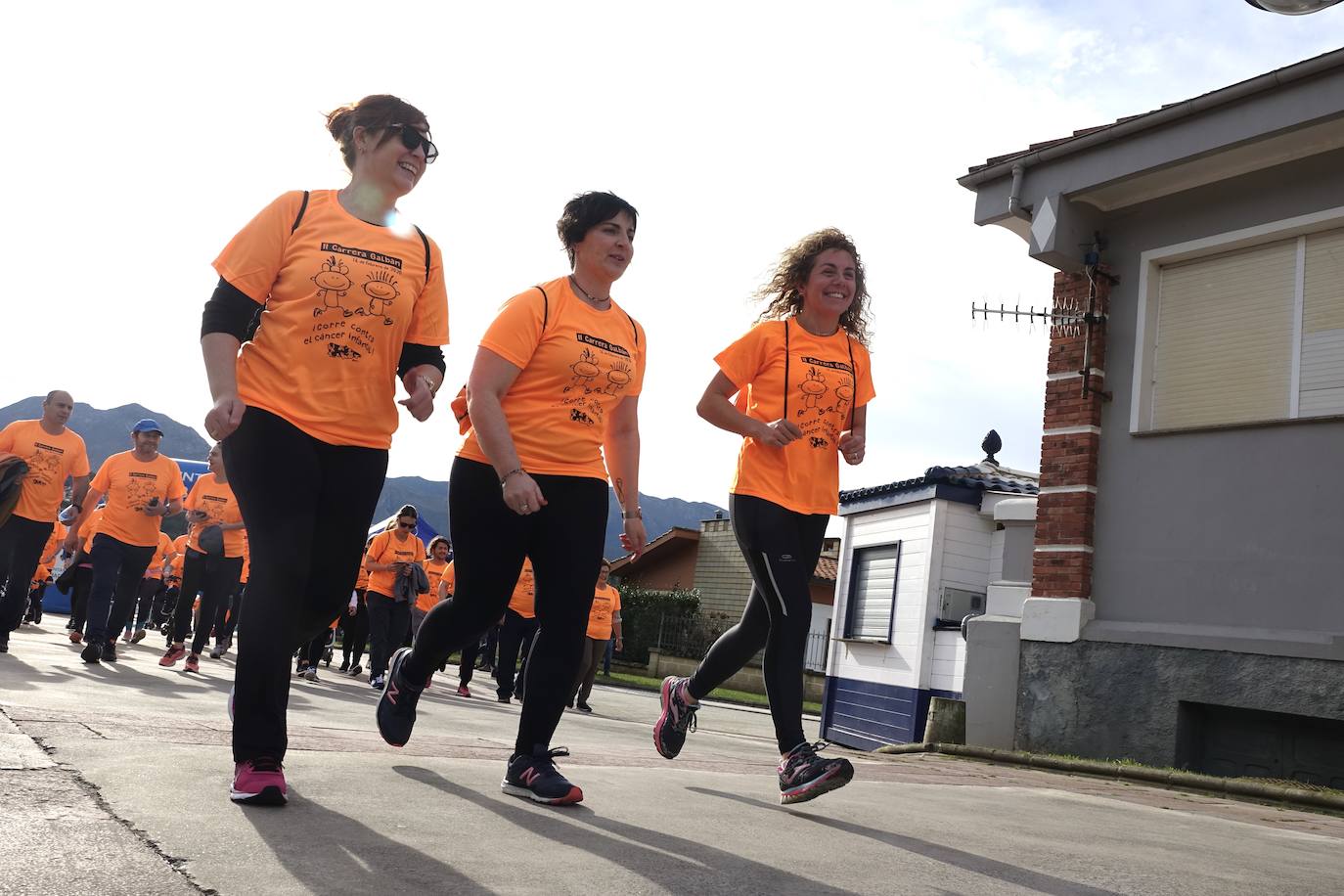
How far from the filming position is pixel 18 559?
9.77 m

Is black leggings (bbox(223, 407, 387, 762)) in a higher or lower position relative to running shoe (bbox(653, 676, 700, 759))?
higher

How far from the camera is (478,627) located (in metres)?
4.15

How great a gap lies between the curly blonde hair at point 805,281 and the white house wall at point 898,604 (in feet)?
39.1

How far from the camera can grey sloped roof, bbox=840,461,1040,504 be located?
17.1 meters

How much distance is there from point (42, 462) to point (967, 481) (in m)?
11.9

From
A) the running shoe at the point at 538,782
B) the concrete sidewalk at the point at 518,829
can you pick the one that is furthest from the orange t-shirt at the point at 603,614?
the running shoe at the point at 538,782

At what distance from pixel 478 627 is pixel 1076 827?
7.42 feet

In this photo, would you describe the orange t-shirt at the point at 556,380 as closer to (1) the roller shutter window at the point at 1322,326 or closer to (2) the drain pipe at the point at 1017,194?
(1) the roller shutter window at the point at 1322,326

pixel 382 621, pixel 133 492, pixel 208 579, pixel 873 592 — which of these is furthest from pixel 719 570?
pixel 133 492

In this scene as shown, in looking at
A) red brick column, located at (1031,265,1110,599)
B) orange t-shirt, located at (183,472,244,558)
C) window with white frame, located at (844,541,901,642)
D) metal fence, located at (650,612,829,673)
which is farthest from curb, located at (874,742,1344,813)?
metal fence, located at (650,612,829,673)

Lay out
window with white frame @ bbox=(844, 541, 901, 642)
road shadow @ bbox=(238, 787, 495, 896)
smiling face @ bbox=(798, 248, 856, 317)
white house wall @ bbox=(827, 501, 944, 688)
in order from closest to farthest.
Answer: road shadow @ bbox=(238, 787, 495, 896)
smiling face @ bbox=(798, 248, 856, 317)
white house wall @ bbox=(827, 501, 944, 688)
window with white frame @ bbox=(844, 541, 901, 642)

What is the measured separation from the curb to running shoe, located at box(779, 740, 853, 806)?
4.36 meters

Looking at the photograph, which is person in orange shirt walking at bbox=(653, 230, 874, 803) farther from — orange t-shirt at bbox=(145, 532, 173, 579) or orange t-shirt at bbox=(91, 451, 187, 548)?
orange t-shirt at bbox=(145, 532, 173, 579)

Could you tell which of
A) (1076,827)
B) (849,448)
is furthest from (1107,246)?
(1076,827)
